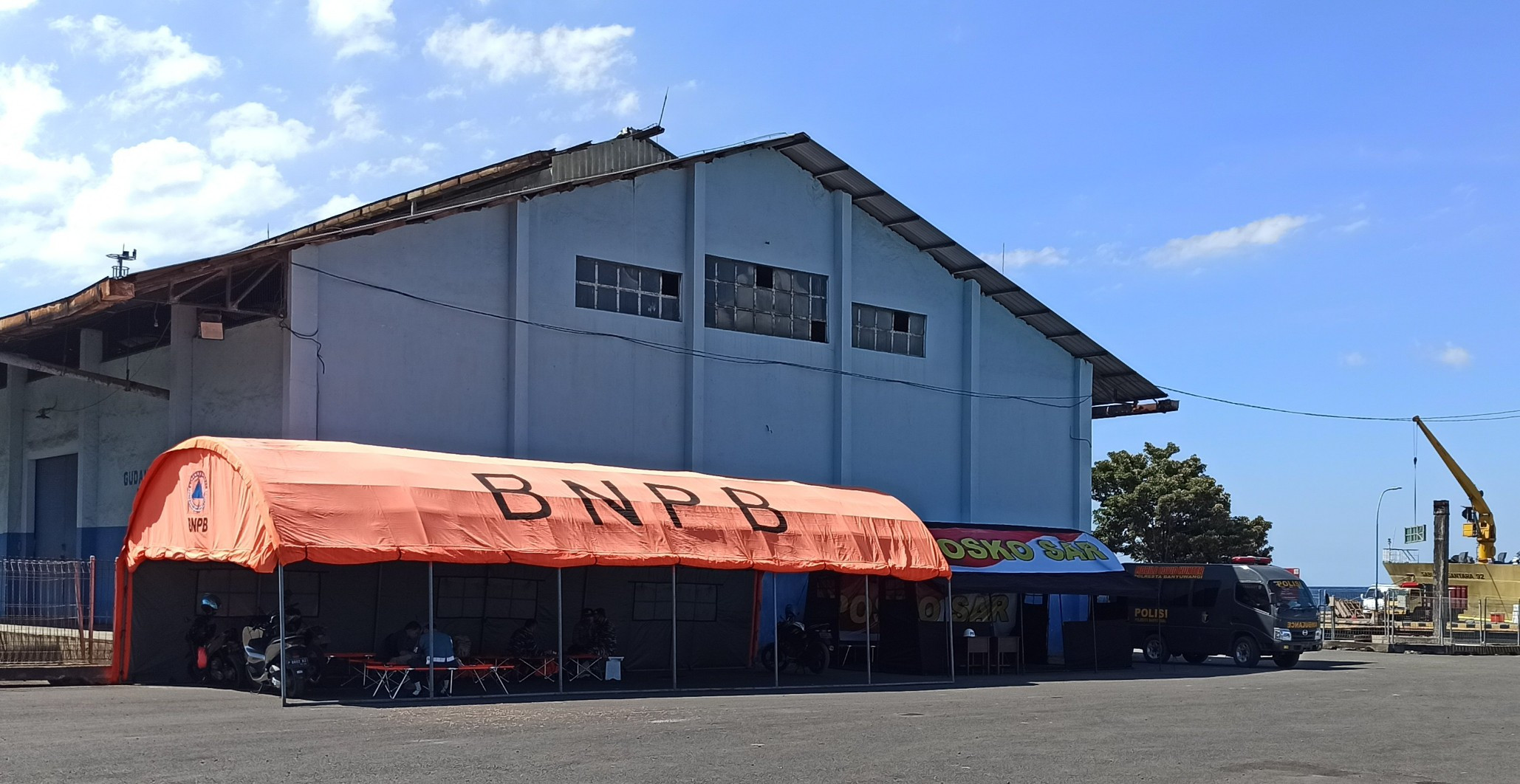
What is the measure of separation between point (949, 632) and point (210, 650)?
41.9ft

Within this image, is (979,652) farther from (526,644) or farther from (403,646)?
(403,646)

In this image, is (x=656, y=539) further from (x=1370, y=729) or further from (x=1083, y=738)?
(x=1370, y=729)

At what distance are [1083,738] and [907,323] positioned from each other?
1952 centimetres

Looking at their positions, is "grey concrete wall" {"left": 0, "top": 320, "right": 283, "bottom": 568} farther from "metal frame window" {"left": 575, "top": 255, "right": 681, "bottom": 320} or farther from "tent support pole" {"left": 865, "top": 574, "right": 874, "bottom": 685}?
"tent support pole" {"left": 865, "top": 574, "right": 874, "bottom": 685}

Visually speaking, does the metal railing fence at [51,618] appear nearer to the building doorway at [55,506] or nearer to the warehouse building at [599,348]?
the warehouse building at [599,348]

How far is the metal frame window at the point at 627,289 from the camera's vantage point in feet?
93.1

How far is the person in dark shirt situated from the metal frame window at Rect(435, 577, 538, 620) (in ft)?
5.13

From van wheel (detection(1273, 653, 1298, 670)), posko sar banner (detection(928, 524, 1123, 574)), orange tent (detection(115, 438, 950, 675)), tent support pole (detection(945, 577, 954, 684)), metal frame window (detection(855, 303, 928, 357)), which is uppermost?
metal frame window (detection(855, 303, 928, 357))

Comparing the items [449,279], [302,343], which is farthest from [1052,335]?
[302,343]

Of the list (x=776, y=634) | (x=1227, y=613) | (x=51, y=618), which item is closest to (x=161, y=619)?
(x=51, y=618)

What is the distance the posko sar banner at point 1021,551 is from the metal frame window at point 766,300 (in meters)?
5.40

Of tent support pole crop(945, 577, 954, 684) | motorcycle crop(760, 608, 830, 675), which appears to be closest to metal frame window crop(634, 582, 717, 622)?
motorcycle crop(760, 608, 830, 675)

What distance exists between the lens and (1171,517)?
62.2 metres

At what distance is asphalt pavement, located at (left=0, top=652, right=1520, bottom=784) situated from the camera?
482 inches
